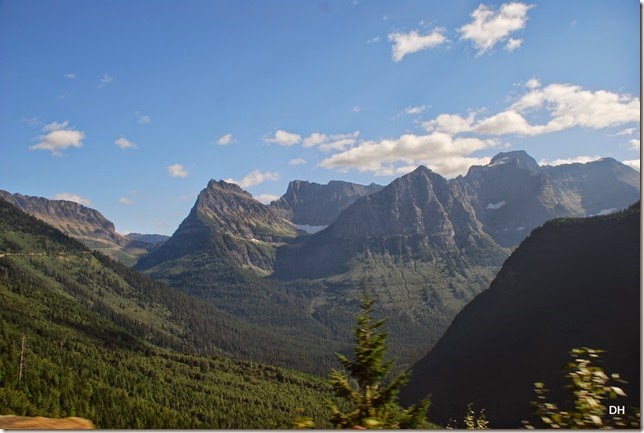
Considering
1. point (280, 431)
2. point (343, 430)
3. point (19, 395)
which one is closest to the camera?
point (343, 430)

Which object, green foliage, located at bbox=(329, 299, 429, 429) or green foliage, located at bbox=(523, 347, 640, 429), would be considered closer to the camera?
green foliage, located at bbox=(523, 347, 640, 429)

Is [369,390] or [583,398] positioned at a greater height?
[583,398]

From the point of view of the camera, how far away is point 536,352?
7525 inches

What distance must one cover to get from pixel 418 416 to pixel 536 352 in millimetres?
197077

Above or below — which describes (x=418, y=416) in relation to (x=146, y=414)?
above

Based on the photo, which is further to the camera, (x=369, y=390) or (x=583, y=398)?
(x=369, y=390)

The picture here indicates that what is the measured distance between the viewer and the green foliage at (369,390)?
14906mm

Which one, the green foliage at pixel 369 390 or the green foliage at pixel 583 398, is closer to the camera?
the green foliage at pixel 583 398

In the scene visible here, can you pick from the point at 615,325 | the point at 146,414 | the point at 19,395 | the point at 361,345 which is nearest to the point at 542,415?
the point at 361,345

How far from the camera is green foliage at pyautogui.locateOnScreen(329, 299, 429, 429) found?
14.9 m

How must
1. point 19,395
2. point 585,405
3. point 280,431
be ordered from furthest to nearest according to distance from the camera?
1. point 19,395
2. point 280,431
3. point 585,405

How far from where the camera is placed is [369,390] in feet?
52.7

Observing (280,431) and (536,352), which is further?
(536,352)

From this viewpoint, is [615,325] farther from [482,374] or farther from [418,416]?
[418,416]
